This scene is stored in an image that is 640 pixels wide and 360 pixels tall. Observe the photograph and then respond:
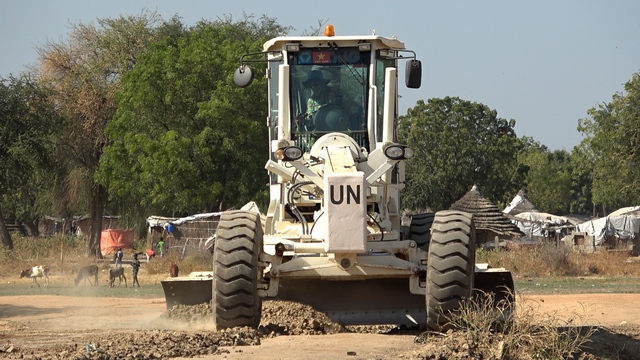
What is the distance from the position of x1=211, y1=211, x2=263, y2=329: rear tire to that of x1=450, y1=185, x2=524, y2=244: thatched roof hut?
34.5 meters

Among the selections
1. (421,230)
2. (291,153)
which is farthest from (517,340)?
(421,230)

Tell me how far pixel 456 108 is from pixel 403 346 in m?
63.4

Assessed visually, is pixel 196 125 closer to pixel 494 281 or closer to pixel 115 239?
pixel 115 239

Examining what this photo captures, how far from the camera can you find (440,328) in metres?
11.4

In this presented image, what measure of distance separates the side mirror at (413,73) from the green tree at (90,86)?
3225 cm

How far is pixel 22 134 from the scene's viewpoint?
37812 millimetres

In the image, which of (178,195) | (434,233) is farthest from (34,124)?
(434,233)

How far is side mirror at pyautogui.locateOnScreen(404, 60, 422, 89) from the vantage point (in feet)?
42.8

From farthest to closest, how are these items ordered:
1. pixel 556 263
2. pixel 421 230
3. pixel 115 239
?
1. pixel 115 239
2. pixel 556 263
3. pixel 421 230

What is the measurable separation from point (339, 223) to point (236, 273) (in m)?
1.33

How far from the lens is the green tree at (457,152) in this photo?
70.4 m

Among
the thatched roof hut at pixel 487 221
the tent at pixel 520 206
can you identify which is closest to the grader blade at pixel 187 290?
the thatched roof hut at pixel 487 221

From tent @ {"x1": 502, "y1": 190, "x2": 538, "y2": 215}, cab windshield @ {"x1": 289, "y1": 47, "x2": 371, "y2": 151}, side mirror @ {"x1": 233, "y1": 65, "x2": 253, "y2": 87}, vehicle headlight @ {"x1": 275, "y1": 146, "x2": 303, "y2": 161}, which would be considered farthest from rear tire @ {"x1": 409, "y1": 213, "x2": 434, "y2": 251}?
tent @ {"x1": 502, "y1": 190, "x2": 538, "y2": 215}

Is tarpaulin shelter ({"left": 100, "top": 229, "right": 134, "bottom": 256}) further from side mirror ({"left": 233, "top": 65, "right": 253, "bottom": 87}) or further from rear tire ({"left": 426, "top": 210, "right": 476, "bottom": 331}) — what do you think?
rear tire ({"left": 426, "top": 210, "right": 476, "bottom": 331})
